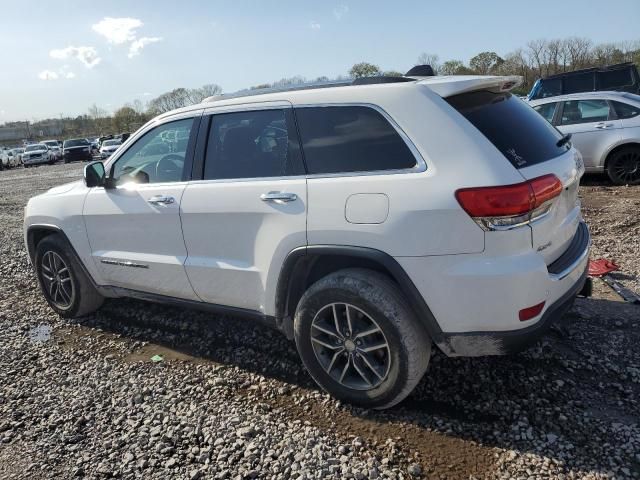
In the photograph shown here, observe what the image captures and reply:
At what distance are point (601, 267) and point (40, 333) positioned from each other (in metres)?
5.21

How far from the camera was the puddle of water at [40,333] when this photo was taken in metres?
4.51

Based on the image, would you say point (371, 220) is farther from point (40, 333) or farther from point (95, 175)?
point (40, 333)

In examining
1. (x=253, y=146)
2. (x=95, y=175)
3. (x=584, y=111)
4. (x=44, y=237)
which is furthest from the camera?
(x=584, y=111)

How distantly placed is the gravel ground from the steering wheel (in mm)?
1338

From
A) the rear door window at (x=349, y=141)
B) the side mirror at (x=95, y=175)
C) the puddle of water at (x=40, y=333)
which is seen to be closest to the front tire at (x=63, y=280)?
the puddle of water at (x=40, y=333)

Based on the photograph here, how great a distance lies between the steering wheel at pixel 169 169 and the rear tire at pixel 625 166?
25.4 feet

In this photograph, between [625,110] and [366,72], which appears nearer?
[625,110]

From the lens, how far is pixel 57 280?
4.75m

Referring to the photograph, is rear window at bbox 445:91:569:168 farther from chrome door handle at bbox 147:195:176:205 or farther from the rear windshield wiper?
chrome door handle at bbox 147:195:176:205

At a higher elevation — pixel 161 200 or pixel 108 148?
pixel 108 148

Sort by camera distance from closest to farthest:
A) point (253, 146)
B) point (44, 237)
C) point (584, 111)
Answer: point (253, 146)
point (44, 237)
point (584, 111)

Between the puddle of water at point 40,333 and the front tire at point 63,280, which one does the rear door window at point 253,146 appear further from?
the puddle of water at point 40,333

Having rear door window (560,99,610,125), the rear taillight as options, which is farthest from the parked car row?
the rear taillight

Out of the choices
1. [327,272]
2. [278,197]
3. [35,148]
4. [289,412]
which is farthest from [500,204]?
[35,148]
